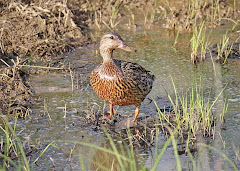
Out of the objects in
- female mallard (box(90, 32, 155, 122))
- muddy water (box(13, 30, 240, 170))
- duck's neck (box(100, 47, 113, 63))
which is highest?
duck's neck (box(100, 47, 113, 63))

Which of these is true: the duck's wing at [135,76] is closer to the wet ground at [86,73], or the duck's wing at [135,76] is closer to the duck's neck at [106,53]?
the duck's neck at [106,53]

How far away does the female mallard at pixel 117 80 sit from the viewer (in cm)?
513

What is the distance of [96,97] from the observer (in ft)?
20.1

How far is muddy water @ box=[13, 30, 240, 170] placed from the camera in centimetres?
448

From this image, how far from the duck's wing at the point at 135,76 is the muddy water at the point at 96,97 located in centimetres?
25

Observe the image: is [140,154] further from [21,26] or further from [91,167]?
[21,26]

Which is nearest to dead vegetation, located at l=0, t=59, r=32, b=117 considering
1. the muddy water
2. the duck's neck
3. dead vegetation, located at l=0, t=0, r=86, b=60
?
the muddy water

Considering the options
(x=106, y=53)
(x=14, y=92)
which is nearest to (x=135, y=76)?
(x=106, y=53)

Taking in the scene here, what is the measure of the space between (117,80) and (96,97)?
1051mm

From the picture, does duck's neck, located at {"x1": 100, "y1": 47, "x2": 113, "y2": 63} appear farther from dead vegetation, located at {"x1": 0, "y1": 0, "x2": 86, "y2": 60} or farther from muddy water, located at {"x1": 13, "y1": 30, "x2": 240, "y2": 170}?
dead vegetation, located at {"x1": 0, "y1": 0, "x2": 86, "y2": 60}

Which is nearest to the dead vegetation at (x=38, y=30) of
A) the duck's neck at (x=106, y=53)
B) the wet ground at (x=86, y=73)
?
the wet ground at (x=86, y=73)

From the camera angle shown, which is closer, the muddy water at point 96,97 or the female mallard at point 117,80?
the muddy water at point 96,97

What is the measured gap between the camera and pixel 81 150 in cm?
461

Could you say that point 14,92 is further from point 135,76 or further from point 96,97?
point 135,76
